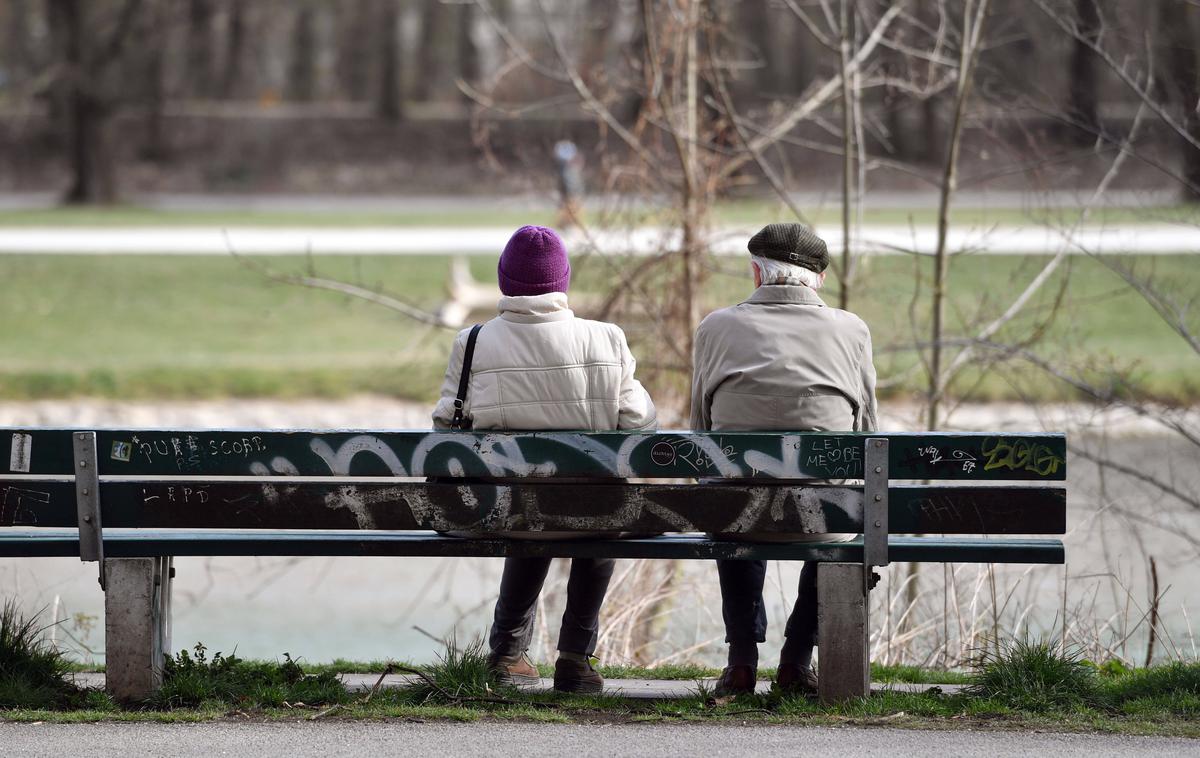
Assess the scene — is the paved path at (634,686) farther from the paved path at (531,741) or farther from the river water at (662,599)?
the river water at (662,599)

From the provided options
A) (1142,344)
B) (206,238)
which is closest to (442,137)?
(206,238)

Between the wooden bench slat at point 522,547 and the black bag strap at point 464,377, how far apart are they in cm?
35

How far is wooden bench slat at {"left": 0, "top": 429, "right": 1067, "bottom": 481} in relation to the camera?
407 cm

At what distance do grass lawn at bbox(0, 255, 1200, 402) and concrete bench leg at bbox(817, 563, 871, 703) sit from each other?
15.4 ft

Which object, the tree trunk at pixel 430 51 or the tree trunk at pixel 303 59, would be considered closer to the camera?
the tree trunk at pixel 430 51

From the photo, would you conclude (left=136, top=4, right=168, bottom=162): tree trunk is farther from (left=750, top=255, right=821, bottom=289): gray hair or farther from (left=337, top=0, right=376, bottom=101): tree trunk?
(left=750, top=255, right=821, bottom=289): gray hair

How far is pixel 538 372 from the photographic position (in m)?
4.25

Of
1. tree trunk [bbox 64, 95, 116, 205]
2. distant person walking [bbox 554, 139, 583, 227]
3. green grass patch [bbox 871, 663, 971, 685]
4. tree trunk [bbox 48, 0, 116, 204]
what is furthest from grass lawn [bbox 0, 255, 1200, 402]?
tree trunk [bbox 64, 95, 116, 205]

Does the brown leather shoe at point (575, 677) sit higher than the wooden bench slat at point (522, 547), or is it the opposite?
the wooden bench slat at point (522, 547)

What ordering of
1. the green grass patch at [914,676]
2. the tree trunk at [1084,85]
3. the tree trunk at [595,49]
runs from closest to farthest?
the green grass patch at [914,676] < the tree trunk at [1084,85] < the tree trunk at [595,49]

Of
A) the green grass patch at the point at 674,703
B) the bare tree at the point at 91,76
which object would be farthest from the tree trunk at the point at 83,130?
the green grass patch at the point at 674,703

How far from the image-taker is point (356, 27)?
5497cm

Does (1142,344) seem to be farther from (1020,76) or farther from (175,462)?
(175,462)

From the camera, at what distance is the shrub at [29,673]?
13.8ft
